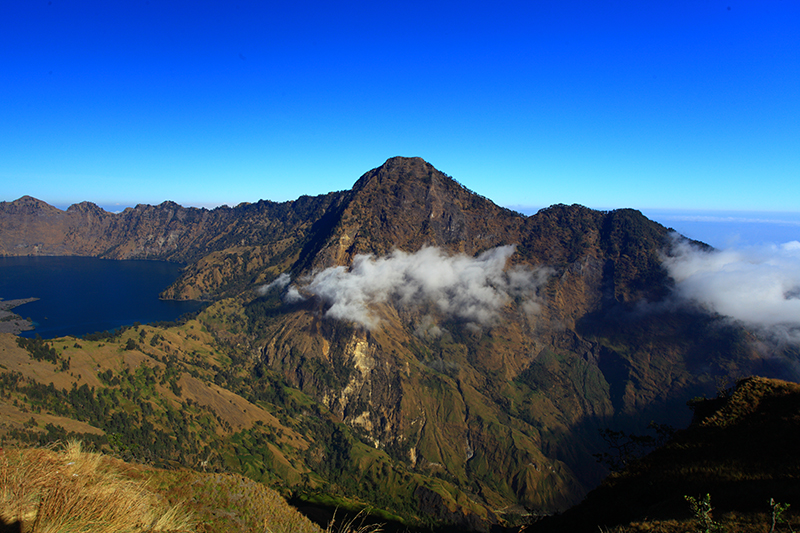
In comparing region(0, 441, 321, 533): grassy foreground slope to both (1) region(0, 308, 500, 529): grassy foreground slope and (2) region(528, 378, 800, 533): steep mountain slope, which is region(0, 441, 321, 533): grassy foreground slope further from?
(1) region(0, 308, 500, 529): grassy foreground slope

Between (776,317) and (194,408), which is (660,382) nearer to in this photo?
(776,317)

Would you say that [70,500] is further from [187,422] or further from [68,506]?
[187,422]

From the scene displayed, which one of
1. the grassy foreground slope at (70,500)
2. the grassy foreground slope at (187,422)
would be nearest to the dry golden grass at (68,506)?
the grassy foreground slope at (70,500)

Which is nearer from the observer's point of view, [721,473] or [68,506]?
[68,506]

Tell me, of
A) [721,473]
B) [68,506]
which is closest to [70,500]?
[68,506]

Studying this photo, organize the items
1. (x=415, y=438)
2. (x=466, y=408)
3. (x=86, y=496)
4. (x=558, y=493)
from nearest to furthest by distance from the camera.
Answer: (x=86, y=496) → (x=558, y=493) → (x=415, y=438) → (x=466, y=408)

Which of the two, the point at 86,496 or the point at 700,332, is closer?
the point at 86,496

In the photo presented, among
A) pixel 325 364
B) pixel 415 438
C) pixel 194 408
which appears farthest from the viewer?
pixel 325 364

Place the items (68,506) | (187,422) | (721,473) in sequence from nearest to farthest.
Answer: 1. (68,506)
2. (721,473)
3. (187,422)

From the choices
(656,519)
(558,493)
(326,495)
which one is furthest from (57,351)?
(558,493)

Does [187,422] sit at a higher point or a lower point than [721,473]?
lower

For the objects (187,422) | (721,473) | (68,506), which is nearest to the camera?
(68,506)
